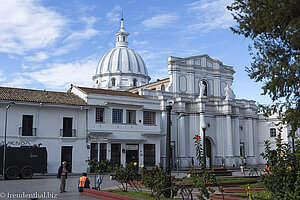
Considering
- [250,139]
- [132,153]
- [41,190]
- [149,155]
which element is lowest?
[41,190]

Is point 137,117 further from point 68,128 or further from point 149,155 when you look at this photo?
point 68,128

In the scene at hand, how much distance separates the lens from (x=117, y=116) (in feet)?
125

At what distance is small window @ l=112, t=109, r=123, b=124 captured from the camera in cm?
3775

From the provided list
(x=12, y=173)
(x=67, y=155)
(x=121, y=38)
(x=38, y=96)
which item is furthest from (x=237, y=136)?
(x=12, y=173)

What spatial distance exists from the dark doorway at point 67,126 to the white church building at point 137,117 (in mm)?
67

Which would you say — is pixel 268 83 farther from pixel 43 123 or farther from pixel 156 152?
pixel 156 152

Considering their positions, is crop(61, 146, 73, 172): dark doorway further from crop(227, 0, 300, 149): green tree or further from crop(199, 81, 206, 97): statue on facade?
crop(227, 0, 300, 149): green tree

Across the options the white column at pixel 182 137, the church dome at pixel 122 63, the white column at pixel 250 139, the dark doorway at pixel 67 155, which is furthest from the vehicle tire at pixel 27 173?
the church dome at pixel 122 63

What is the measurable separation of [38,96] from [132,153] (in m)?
11.5

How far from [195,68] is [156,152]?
1539cm

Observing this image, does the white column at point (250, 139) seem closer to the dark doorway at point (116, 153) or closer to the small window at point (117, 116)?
the dark doorway at point (116, 153)

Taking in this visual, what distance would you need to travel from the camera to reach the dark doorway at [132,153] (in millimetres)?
38156

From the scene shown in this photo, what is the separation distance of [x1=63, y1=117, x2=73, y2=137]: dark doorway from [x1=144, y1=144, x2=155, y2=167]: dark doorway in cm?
901

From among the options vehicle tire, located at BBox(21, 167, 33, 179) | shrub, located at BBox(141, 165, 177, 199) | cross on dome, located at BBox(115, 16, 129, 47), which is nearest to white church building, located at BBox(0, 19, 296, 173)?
cross on dome, located at BBox(115, 16, 129, 47)
